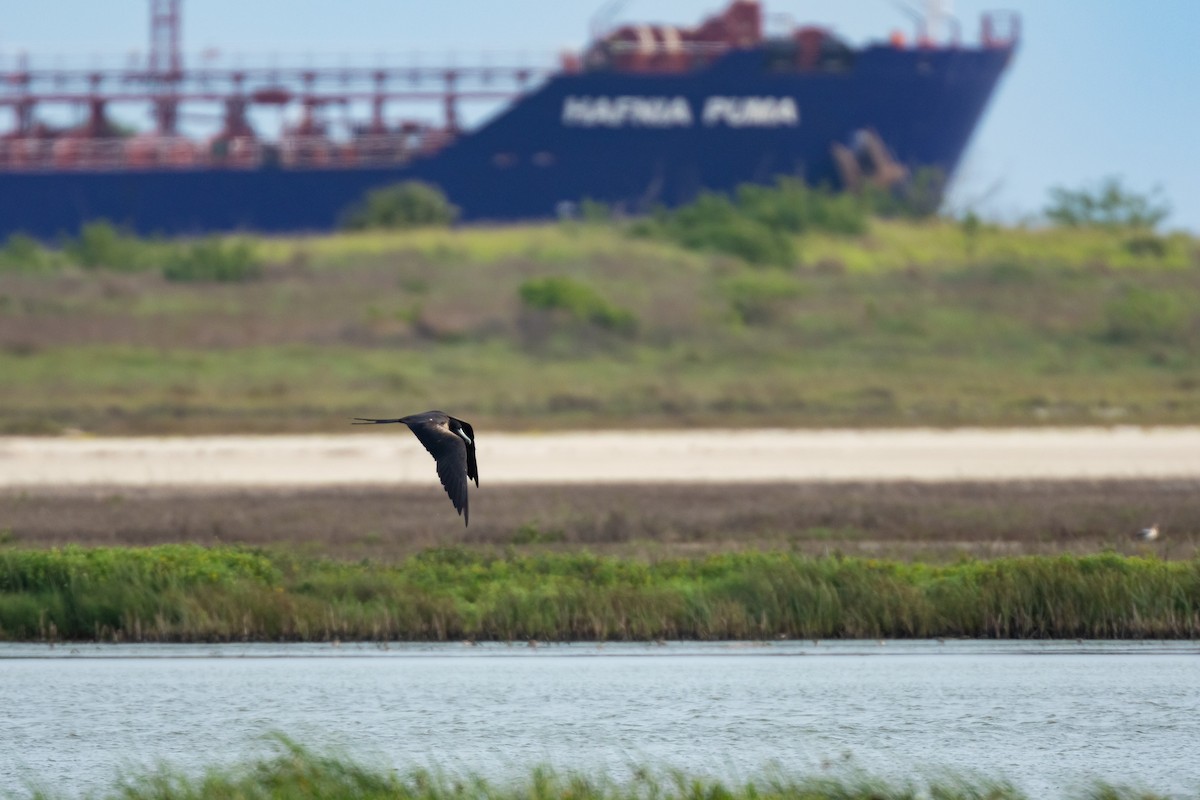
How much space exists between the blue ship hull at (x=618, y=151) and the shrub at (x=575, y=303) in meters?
25.5

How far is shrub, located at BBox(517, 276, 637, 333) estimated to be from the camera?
48469mm

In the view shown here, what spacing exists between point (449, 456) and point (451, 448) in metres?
0.05

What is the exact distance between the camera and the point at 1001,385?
43531 millimetres

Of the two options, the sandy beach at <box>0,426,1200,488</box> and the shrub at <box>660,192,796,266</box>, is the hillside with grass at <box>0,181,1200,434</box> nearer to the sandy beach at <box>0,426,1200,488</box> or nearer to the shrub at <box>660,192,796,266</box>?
the shrub at <box>660,192,796,266</box>

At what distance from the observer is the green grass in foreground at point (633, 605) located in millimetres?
14914

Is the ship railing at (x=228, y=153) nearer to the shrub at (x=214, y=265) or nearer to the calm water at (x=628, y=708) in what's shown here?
the shrub at (x=214, y=265)

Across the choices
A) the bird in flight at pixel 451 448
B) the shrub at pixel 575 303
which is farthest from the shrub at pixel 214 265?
the bird in flight at pixel 451 448

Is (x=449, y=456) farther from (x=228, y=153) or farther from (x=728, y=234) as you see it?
(x=228, y=153)

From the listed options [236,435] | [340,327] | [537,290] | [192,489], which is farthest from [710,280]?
[192,489]

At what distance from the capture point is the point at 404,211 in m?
70.4

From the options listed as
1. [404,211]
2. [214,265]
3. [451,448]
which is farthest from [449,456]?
[404,211]

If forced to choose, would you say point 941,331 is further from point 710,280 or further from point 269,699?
point 269,699

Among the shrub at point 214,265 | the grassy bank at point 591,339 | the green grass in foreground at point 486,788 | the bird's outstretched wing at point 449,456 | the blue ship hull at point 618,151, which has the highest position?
the blue ship hull at point 618,151

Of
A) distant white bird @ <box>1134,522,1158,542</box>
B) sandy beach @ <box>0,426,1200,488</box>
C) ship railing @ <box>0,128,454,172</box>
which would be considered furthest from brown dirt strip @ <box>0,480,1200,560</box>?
ship railing @ <box>0,128,454,172</box>
